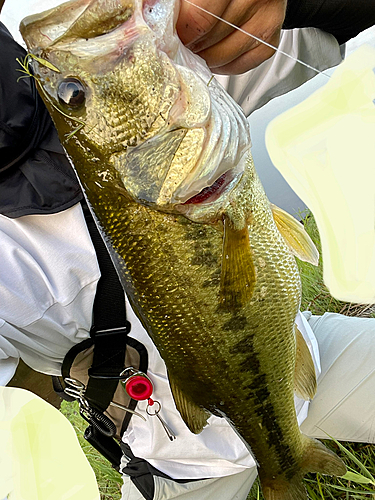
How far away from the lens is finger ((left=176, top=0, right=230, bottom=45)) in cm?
80

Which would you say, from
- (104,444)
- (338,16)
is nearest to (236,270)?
(338,16)

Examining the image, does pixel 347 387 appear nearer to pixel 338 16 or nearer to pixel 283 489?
pixel 283 489

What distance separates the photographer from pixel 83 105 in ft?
2.74

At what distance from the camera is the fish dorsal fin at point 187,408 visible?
114 cm

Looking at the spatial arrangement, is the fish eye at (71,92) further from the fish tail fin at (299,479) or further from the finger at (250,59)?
the fish tail fin at (299,479)

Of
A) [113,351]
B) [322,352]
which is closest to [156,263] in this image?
[113,351]

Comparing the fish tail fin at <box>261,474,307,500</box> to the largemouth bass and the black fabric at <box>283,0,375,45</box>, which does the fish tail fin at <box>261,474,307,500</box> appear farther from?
the black fabric at <box>283,0,375,45</box>

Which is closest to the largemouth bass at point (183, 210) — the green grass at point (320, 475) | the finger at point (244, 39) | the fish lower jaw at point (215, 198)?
the fish lower jaw at point (215, 198)

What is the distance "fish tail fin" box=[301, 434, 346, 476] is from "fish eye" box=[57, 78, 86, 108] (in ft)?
3.76

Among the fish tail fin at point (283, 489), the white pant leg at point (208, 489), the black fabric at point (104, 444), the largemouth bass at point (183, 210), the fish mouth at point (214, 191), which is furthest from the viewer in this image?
the white pant leg at point (208, 489)

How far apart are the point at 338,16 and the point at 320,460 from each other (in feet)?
4.43

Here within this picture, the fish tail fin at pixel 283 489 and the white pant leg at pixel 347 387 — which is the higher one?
the fish tail fin at pixel 283 489

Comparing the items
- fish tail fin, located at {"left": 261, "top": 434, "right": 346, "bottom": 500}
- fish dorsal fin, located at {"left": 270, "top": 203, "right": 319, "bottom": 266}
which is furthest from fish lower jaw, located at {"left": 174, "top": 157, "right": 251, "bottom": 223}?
fish tail fin, located at {"left": 261, "top": 434, "right": 346, "bottom": 500}

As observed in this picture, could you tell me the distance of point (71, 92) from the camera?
0.82 metres
